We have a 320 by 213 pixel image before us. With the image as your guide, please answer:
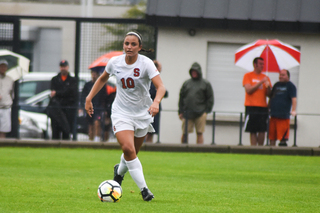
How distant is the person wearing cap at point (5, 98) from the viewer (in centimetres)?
1451

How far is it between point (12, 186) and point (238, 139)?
7838 mm

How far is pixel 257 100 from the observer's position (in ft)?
45.6

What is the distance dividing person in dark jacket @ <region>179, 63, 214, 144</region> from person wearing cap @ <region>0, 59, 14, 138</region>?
4453 mm

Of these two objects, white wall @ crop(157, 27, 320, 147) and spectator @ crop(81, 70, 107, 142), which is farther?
white wall @ crop(157, 27, 320, 147)

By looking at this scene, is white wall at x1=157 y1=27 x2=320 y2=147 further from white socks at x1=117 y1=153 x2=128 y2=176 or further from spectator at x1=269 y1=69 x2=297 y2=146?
white socks at x1=117 y1=153 x2=128 y2=176

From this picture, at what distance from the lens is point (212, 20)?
618 inches

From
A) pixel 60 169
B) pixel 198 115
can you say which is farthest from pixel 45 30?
pixel 60 169

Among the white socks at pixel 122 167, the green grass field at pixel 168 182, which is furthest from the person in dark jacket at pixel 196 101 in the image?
the white socks at pixel 122 167

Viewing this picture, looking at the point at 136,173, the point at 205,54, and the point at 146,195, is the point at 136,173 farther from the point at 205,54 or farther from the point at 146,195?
the point at 205,54

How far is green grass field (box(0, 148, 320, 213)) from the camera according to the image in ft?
21.0

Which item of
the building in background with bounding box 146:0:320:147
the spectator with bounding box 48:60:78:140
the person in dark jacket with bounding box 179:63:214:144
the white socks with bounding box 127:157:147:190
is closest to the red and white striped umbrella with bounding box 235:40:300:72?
the person in dark jacket with bounding box 179:63:214:144

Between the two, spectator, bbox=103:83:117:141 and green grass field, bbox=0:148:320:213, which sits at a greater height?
spectator, bbox=103:83:117:141

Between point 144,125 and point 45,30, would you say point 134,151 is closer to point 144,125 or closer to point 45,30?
point 144,125

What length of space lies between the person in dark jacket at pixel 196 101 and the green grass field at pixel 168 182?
860 mm
